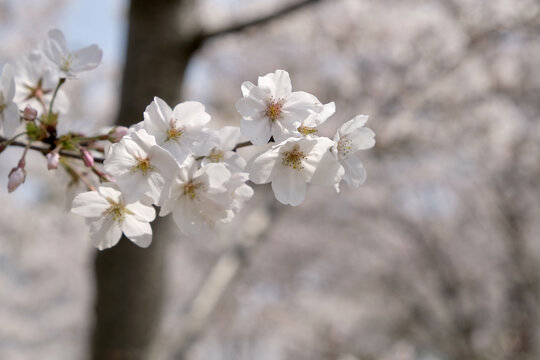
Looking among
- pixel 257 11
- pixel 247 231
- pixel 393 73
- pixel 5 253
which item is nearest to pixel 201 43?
pixel 257 11

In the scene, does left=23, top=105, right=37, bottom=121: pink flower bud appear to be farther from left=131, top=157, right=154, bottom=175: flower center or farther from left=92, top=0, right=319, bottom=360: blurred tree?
left=92, top=0, right=319, bottom=360: blurred tree

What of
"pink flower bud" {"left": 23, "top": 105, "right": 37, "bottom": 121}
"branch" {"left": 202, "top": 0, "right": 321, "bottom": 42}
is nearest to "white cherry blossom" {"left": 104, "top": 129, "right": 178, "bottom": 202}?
"pink flower bud" {"left": 23, "top": 105, "right": 37, "bottom": 121}

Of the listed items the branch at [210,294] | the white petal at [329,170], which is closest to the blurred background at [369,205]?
the branch at [210,294]

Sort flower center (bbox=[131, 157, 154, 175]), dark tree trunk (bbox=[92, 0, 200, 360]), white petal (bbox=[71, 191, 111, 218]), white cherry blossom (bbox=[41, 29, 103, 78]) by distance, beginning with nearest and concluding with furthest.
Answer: flower center (bbox=[131, 157, 154, 175])
white petal (bbox=[71, 191, 111, 218])
white cherry blossom (bbox=[41, 29, 103, 78])
dark tree trunk (bbox=[92, 0, 200, 360])

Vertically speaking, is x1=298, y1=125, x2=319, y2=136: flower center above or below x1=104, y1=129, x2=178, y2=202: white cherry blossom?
below

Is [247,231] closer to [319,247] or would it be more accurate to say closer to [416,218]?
[416,218]

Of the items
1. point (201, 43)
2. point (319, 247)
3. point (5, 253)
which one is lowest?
point (5, 253)

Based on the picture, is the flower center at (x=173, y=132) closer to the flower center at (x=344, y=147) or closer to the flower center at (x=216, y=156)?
the flower center at (x=216, y=156)
